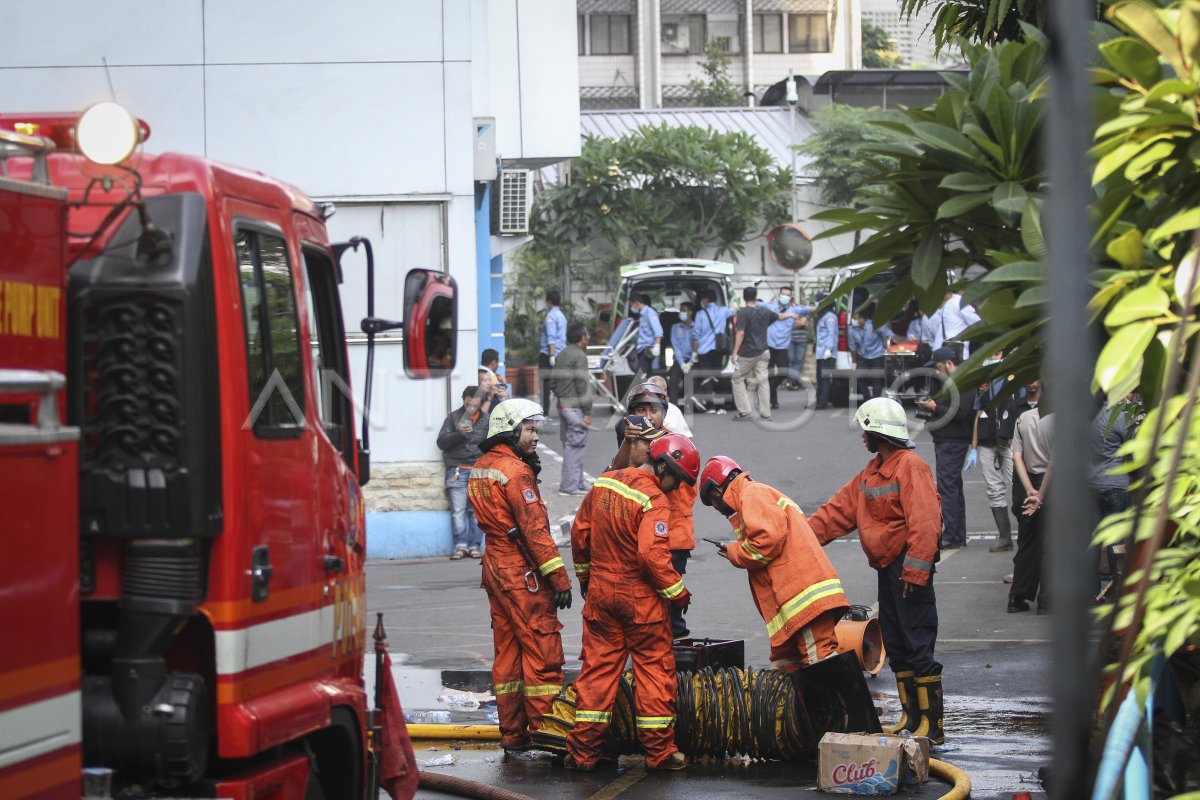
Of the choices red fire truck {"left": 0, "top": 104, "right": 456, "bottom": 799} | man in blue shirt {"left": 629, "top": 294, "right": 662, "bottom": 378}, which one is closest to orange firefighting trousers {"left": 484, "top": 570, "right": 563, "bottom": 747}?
red fire truck {"left": 0, "top": 104, "right": 456, "bottom": 799}

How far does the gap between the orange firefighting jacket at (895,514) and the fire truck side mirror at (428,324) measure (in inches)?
138

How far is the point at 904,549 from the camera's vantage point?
27.6 ft

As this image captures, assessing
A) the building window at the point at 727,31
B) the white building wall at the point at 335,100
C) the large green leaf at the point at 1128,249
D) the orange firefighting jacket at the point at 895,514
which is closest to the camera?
the large green leaf at the point at 1128,249

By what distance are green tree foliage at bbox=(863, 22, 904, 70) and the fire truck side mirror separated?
180 ft

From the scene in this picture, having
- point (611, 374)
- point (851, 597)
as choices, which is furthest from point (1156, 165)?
point (611, 374)

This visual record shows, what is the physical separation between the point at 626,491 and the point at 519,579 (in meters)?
0.91

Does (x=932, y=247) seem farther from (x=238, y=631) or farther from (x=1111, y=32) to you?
(x=238, y=631)

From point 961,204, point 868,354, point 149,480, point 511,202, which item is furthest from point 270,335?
point 868,354

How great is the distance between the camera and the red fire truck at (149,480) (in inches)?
143

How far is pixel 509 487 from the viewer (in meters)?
8.27

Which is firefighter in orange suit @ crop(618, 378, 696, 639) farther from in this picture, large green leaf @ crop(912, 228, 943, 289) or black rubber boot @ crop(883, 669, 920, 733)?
large green leaf @ crop(912, 228, 943, 289)

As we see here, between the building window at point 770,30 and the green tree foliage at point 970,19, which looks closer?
the green tree foliage at point 970,19

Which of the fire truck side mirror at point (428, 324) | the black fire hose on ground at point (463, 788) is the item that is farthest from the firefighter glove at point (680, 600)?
the fire truck side mirror at point (428, 324)

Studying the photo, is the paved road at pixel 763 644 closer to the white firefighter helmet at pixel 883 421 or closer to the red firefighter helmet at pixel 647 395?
the white firefighter helmet at pixel 883 421
